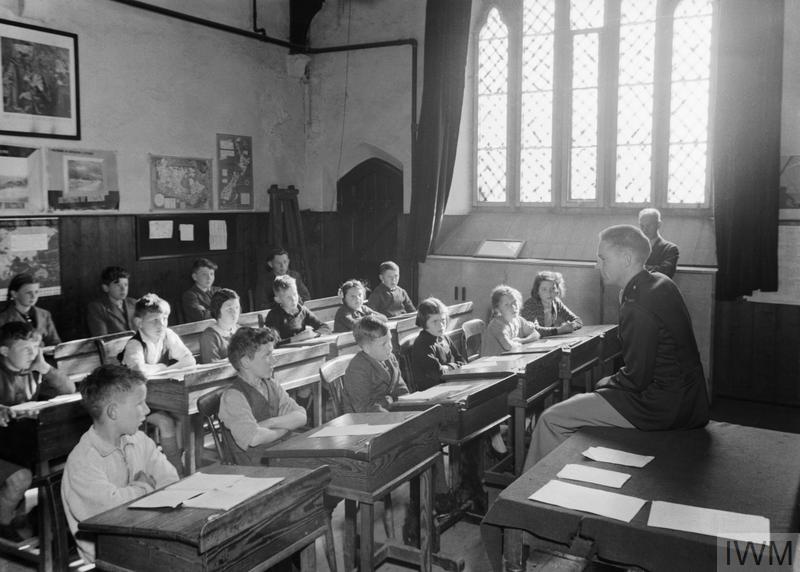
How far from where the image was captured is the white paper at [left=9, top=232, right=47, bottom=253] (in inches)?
249

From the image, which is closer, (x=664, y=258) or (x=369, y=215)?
(x=664, y=258)

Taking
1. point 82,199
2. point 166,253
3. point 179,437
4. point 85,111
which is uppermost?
point 85,111

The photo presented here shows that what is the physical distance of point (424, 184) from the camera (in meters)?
8.36

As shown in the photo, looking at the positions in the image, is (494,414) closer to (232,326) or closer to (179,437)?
(179,437)

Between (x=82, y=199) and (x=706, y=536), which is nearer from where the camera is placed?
(x=706, y=536)

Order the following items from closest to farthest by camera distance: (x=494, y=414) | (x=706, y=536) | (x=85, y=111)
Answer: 1. (x=706, y=536)
2. (x=494, y=414)
3. (x=85, y=111)

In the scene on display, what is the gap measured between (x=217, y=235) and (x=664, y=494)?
6644 mm

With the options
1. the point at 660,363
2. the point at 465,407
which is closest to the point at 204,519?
the point at 465,407

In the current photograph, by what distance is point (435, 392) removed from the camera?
3.83 metres

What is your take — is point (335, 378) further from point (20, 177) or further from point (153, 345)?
point (20, 177)

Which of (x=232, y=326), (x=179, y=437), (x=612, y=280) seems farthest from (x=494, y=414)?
(x=232, y=326)

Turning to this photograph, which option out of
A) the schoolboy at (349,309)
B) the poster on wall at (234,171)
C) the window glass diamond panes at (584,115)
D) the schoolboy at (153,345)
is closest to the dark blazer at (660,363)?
the schoolboy at (153,345)

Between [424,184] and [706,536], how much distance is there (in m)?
6.51

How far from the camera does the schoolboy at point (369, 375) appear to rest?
13.0 ft
